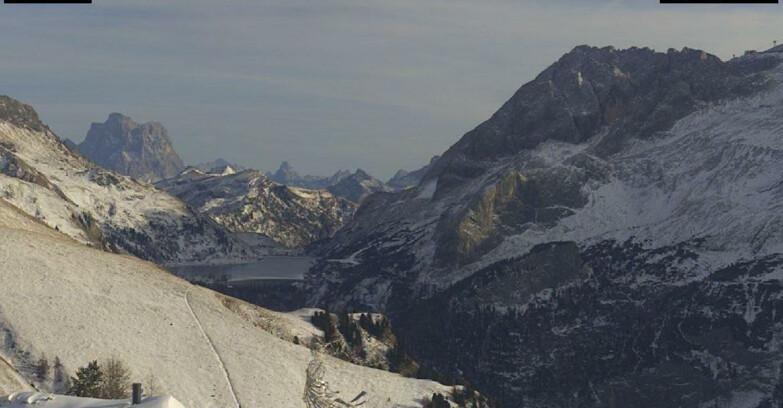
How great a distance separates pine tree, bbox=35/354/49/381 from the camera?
139788 mm

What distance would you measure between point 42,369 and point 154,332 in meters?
24.6

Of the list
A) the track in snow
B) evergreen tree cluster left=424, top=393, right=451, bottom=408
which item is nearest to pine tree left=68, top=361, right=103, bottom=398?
the track in snow

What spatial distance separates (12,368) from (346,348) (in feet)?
241

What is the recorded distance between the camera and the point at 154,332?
163 metres

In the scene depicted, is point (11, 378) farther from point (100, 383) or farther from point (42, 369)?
point (100, 383)

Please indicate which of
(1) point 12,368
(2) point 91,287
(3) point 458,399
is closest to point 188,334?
(2) point 91,287

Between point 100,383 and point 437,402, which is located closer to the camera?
point 100,383

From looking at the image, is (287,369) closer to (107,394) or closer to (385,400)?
(385,400)

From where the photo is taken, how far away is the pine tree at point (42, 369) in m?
140

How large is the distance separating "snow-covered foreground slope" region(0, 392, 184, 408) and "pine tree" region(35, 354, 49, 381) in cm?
6189

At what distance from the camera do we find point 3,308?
156 metres

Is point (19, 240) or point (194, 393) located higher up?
point (19, 240)

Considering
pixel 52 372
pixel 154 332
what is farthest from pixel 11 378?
pixel 154 332

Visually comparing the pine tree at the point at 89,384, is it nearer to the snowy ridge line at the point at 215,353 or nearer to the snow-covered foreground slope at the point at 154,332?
the snow-covered foreground slope at the point at 154,332
